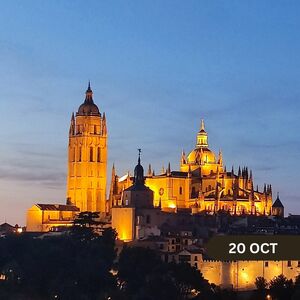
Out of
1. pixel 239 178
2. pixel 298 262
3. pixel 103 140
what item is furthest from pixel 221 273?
pixel 103 140

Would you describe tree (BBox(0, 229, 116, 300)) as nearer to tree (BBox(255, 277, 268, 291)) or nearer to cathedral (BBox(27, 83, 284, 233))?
tree (BBox(255, 277, 268, 291))

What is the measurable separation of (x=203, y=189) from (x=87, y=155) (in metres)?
13.8

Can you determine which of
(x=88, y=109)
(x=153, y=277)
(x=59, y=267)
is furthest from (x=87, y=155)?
(x=153, y=277)

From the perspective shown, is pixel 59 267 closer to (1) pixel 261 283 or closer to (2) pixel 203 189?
A: (1) pixel 261 283

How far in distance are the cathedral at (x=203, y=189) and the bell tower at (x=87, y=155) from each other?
12.3 feet

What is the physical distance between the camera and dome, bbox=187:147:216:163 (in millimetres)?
113750

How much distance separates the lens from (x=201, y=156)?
114 m

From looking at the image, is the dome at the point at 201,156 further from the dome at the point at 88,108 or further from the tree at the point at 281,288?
the tree at the point at 281,288

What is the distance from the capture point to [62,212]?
358 feet

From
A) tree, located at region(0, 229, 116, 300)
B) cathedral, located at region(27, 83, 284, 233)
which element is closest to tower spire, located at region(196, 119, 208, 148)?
cathedral, located at region(27, 83, 284, 233)

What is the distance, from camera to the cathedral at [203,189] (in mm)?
105688

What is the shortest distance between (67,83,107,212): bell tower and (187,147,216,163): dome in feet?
29.1

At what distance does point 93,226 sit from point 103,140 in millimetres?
20571

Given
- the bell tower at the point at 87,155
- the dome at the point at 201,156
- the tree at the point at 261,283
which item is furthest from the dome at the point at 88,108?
the tree at the point at 261,283
